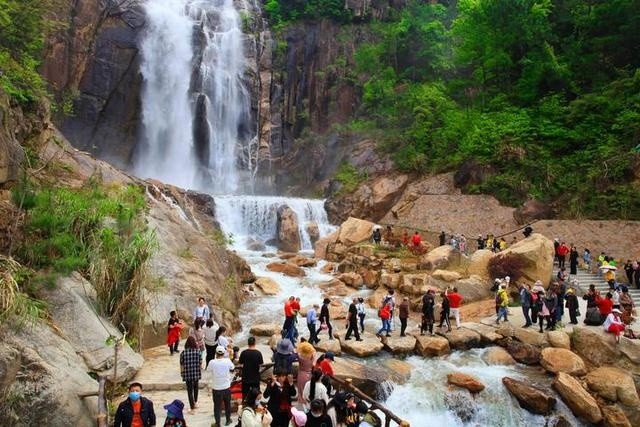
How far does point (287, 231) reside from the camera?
1204 inches

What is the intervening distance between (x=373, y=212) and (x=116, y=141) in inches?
863

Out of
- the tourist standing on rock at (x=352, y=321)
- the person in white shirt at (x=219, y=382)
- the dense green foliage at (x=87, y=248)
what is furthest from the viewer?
the tourist standing on rock at (x=352, y=321)

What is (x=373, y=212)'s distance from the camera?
1314 inches

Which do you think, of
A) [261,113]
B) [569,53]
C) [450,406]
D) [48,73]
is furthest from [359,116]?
[450,406]

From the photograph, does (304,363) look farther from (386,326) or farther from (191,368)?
(386,326)

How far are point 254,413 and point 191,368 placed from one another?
2327 millimetres

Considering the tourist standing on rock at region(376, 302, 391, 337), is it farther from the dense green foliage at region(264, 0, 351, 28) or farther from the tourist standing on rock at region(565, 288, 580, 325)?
the dense green foliage at region(264, 0, 351, 28)

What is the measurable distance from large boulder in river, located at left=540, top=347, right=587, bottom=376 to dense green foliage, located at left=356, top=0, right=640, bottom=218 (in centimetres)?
1389

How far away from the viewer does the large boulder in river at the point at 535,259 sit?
19766mm

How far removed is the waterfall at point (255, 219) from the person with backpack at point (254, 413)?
24.0 m

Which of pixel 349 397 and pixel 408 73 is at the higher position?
pixel 408 73

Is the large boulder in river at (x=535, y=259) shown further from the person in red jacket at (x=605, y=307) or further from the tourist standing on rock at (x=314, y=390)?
the tourist standing on rock at (x=314, y=390)

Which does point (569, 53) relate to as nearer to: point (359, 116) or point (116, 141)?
point (359, 116)

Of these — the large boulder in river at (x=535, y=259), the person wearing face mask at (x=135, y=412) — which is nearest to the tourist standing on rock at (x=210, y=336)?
the person wearing face mask at (x=135, y=412)
